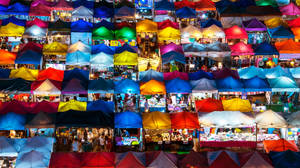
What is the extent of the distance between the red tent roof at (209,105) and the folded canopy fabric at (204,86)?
98 cm

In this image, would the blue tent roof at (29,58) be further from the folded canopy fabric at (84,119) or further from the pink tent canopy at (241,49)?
the pink tent canopy at (241,49)

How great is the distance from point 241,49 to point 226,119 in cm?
642

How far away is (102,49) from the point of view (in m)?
20.8

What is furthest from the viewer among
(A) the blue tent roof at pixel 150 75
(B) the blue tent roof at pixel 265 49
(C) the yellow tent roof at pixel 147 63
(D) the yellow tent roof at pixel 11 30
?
(D) the yellow tent roof at pixel 11 30

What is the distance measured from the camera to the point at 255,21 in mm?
23453

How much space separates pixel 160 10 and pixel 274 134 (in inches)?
474

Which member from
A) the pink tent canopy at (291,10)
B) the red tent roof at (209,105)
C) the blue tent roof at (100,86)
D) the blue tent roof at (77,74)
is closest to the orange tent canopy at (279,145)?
the red tent roof at (209,105)

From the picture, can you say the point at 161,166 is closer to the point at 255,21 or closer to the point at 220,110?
the point at 220,110

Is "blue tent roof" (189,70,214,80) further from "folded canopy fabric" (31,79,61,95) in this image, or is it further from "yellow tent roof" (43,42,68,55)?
"yellow tent roof" (43,42,68,55)

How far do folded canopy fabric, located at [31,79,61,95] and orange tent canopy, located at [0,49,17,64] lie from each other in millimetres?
2831

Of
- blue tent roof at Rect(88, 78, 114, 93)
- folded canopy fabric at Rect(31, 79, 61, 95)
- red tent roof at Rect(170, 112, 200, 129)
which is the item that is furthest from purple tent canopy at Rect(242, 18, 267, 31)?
folded canopy fabric at Rect(31, 79, 61, 95)

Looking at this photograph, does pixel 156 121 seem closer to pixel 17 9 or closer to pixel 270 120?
pixel 270 120

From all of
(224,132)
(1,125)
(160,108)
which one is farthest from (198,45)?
(1,125)

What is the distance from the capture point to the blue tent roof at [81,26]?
2247 centimetres
